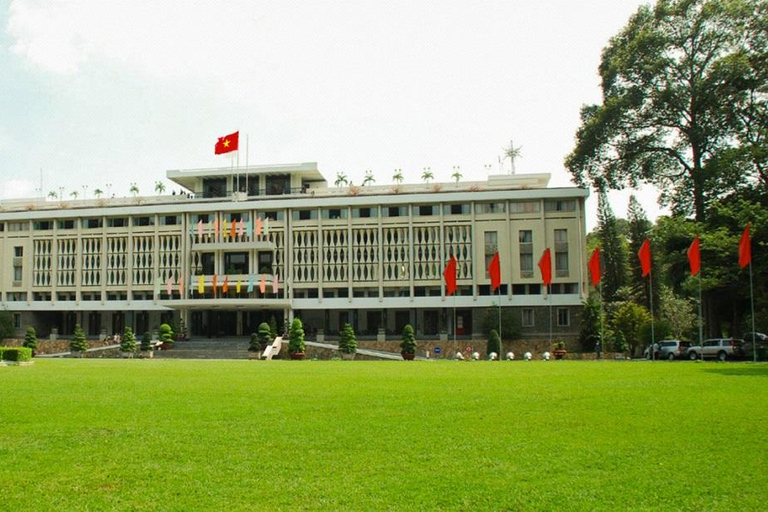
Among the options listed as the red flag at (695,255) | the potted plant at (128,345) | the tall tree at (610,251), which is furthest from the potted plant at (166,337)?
the tall tree at (610,251)

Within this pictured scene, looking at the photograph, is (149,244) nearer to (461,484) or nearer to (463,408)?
(463,408)

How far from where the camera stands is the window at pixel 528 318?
5394 cm

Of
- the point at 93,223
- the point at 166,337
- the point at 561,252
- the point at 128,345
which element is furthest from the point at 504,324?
the point at 93,223

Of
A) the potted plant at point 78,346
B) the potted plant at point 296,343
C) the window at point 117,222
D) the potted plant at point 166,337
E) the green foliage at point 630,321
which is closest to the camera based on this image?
the potted plant at point 296,343

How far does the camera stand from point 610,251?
66875 millimetres

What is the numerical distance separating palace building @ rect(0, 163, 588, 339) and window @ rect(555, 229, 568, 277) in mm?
82

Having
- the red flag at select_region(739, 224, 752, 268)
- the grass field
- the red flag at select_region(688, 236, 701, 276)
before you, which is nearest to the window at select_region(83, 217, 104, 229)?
the red flag at select_region(688, 236, 701, 276)

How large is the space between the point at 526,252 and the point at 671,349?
1712cm

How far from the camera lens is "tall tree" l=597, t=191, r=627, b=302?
66438mm

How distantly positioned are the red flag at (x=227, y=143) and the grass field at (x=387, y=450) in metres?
42.9

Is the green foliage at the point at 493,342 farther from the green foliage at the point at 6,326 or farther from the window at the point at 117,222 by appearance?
the green foliage at the point at 6,326

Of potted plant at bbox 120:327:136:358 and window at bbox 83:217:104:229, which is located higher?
window at bbox 83:217:104:229

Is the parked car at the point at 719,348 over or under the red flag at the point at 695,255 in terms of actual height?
under

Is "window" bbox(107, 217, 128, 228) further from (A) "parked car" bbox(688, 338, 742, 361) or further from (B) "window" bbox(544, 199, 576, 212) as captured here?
(A) "parked car" bbox(688, 338, 742, 361)
